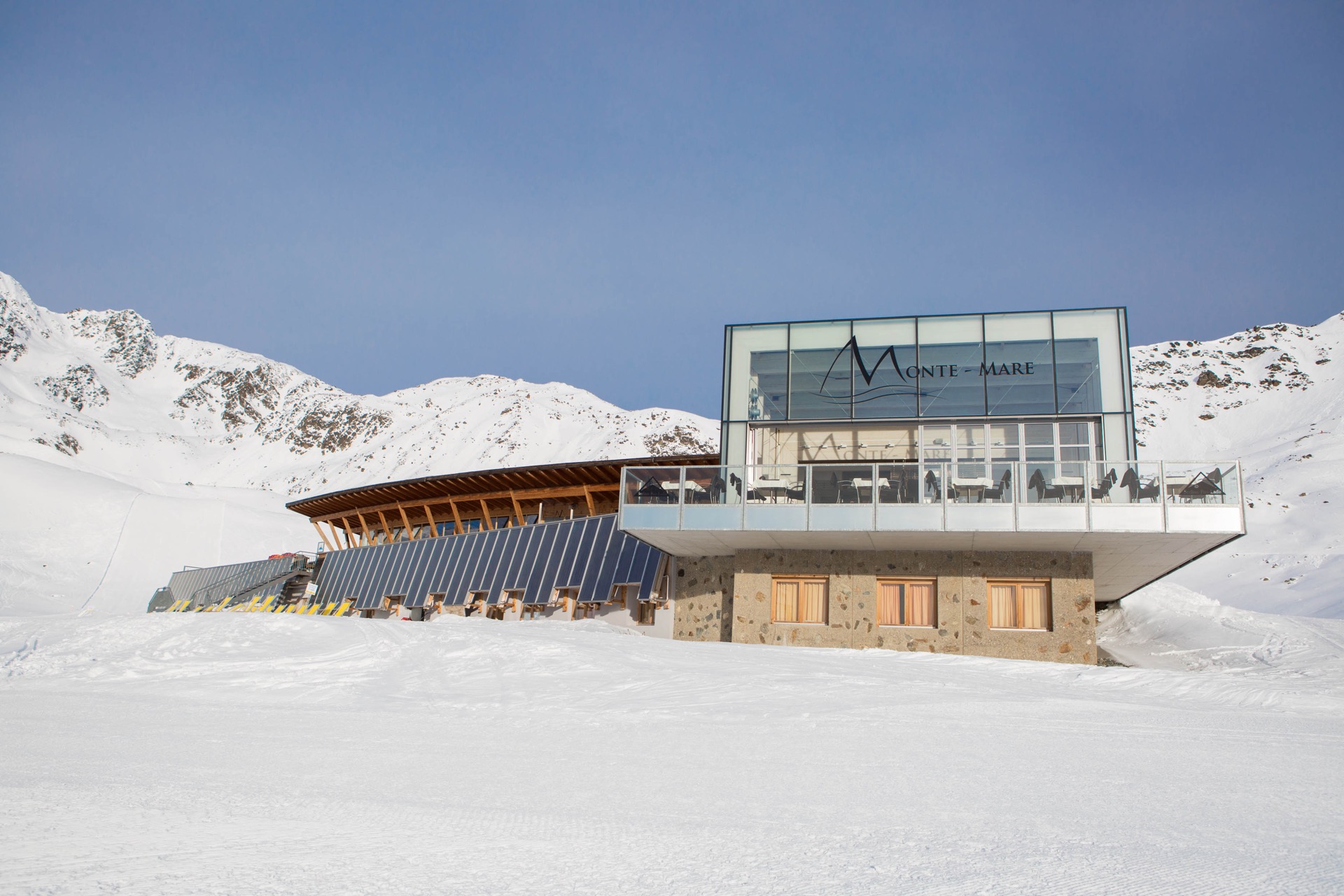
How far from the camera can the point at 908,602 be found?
1850 cm

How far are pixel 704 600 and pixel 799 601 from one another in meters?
2.59

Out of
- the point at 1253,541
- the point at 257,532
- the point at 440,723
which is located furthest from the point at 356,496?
the point at 1253,541

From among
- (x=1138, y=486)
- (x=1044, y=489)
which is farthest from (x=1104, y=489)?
(x=1044, y=489)

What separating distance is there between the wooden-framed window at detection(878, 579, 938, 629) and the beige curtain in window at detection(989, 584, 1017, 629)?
38.4 inches

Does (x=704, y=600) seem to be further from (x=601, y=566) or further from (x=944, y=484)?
(x=944, y=484)

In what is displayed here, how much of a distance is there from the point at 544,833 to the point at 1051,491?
13739mm

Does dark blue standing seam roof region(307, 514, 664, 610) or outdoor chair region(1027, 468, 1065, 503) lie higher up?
outdoor chair region(1027, 468, 1065, 503)

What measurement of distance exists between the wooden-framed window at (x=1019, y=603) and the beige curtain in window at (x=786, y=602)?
355 centimetres

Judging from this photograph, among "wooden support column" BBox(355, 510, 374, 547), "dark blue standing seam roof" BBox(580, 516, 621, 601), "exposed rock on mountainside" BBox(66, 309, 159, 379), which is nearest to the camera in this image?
"dark blue standing seam roof" BBox(580, 516, 621, 601)

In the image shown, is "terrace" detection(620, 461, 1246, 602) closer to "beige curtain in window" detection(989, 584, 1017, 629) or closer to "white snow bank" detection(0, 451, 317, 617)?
"beige curtain in window" detection(989, 584, 1017, 629)

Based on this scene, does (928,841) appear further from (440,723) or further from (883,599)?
(883,599)

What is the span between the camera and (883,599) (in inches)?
734

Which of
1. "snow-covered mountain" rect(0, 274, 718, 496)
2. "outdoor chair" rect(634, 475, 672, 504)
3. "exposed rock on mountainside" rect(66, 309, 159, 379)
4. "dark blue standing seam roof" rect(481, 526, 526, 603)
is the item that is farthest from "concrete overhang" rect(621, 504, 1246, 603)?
"exposed rock on mountainside" rect(66, 309, 159, 379)

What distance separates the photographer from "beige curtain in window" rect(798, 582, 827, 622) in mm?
18891
